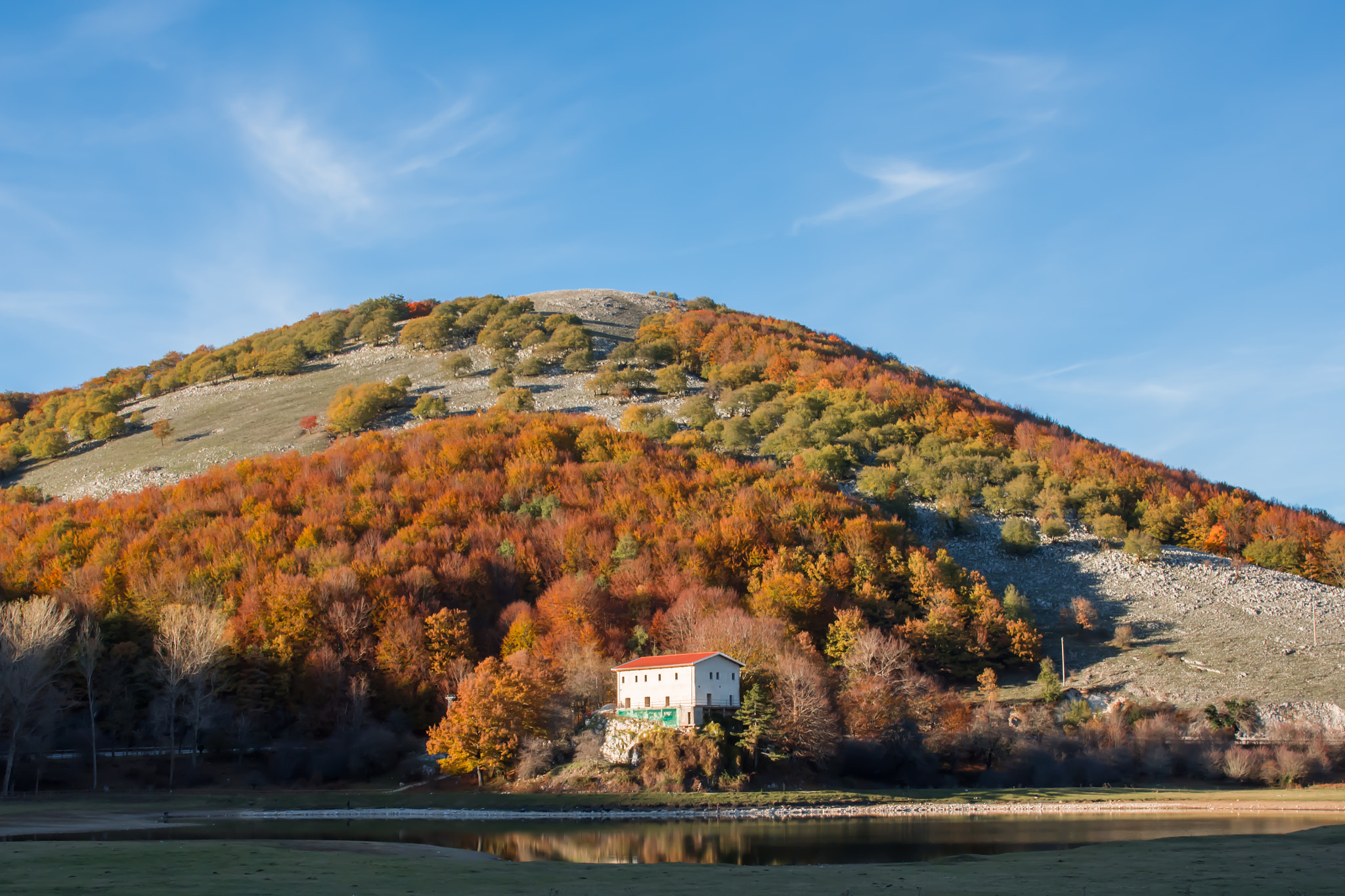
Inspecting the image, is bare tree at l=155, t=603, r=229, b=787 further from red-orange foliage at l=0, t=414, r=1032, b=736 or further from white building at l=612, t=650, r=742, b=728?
white building at l=612, t=650, r=742, b=728

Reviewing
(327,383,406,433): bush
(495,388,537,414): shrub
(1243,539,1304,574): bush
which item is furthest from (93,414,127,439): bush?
(1243,539,1304,574): bush

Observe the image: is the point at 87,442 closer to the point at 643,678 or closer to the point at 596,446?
the point at 596,446

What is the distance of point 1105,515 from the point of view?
102875 millimetres

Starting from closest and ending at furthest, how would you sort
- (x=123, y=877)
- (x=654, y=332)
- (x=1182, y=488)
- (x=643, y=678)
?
(x=123, y=877)
(x=643, y=678)
(x=1182, y=488)
(x=654, y=332)

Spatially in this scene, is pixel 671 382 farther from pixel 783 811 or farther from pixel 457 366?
pixel 783 811

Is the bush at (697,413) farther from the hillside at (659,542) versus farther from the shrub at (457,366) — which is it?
the shrub at (457,366)

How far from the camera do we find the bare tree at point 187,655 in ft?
193

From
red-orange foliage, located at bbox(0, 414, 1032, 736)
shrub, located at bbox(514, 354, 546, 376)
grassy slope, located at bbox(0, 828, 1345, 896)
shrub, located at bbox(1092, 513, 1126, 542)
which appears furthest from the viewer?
shrub, located at bbox(514, 354, 546, 376)

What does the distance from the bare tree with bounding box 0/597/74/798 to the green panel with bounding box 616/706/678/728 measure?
1237 inches

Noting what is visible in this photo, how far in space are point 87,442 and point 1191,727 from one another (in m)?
136

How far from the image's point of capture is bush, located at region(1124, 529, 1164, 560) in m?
93.6

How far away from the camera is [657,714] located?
53312 millimetres

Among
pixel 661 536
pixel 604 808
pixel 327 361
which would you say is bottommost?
pixel 604 808

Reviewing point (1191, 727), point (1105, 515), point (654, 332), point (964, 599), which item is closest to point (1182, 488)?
point (1105, 515)
